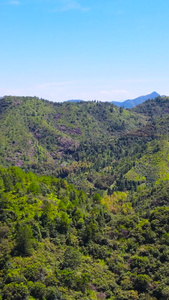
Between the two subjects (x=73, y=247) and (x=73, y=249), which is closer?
(x=73, y=249)

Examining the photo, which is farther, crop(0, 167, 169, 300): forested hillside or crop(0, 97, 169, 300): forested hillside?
crop(0, 97, 169, 300): forested hillside

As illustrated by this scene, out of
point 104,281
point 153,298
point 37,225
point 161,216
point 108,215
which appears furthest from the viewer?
point 108,215

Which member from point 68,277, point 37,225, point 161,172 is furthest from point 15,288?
point 161,172

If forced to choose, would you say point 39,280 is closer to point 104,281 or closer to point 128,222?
point 104,281

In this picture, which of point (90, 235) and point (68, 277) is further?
point (90, 235)

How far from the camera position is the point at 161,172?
459ft

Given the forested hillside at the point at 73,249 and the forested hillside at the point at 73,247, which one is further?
the forested hillside at the point at 73,247

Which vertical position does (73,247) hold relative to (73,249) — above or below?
below

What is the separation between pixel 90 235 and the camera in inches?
2692

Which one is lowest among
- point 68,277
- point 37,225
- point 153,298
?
point 153,298

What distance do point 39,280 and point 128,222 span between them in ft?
125

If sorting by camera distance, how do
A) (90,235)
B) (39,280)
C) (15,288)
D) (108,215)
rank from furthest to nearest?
→ (108,215)
(90,235)
(39,280)
(15,288)

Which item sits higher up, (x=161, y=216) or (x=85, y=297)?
(x=161, y=216)

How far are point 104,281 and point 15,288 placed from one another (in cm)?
2098
